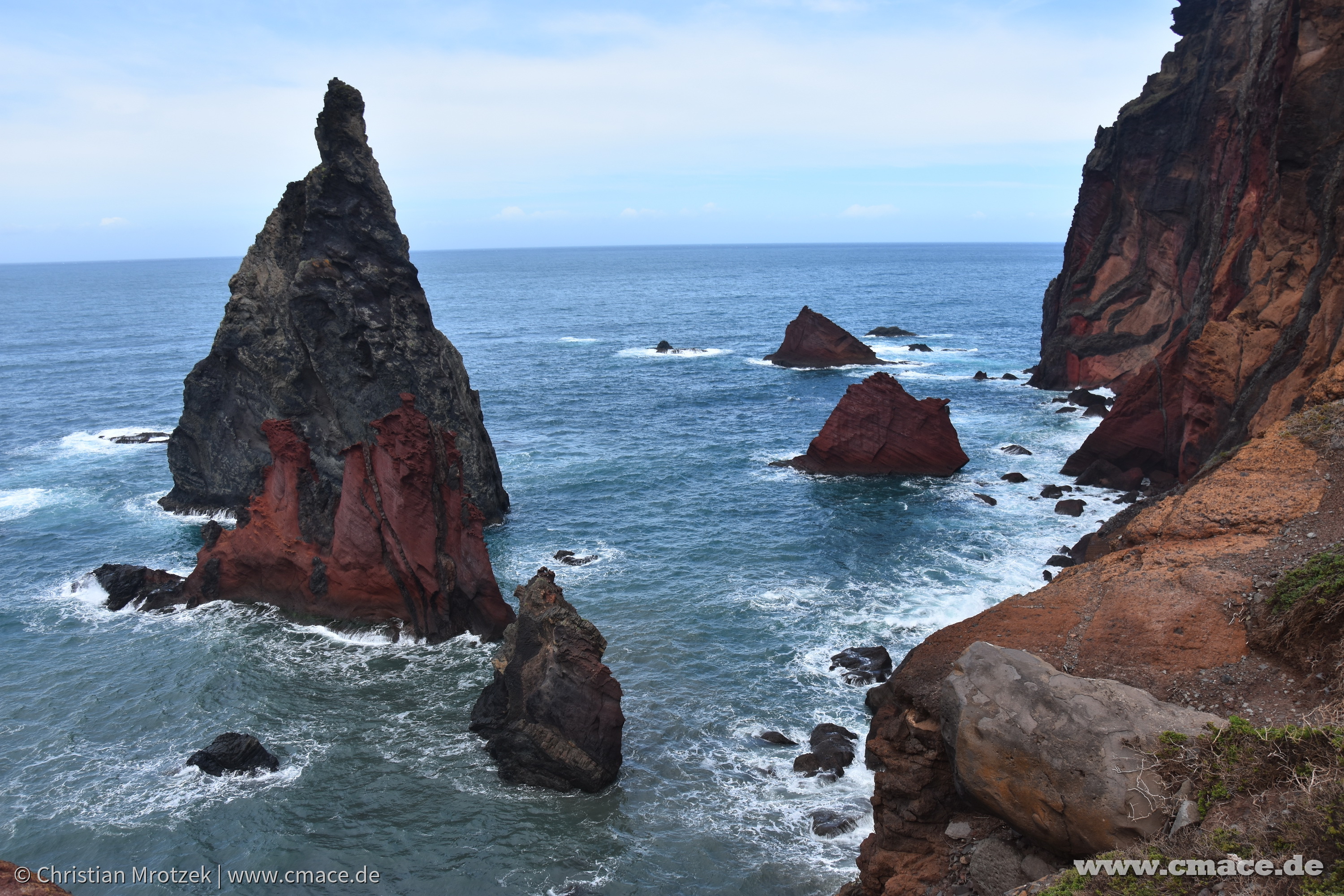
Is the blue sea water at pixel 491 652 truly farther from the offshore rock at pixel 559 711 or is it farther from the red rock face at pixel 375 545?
the red rock face at pixel 375 545

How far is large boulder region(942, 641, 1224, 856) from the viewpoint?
1273 centimetres

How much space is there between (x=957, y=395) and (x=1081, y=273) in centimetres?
1395

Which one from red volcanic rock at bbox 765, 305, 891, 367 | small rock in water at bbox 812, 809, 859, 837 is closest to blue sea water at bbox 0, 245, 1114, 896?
small rock in water at bbox 812, 809, 859, 837

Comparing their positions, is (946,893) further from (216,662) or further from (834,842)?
(216,662)

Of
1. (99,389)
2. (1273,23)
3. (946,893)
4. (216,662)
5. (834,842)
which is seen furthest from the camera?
(99,389)

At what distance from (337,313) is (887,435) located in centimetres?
3121

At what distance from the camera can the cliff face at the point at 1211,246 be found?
29.6 m

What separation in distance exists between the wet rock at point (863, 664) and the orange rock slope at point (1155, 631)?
10781 millimetres

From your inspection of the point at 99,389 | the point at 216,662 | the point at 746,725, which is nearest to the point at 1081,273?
the point at 746,725

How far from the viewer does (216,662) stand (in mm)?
32781

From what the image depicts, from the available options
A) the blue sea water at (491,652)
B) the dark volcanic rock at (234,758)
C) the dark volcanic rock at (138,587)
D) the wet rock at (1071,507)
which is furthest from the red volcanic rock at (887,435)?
the dark volcanic rock at (234,758)

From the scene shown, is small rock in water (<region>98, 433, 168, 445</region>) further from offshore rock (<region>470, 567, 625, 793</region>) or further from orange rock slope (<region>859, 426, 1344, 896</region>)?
orange rock slope (<region>859, 426, 1344, 896</region>)

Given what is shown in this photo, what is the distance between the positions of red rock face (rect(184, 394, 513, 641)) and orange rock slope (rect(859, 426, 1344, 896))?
21265 mm

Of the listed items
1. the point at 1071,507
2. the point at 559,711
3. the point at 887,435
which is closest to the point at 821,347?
the point at 887,435
